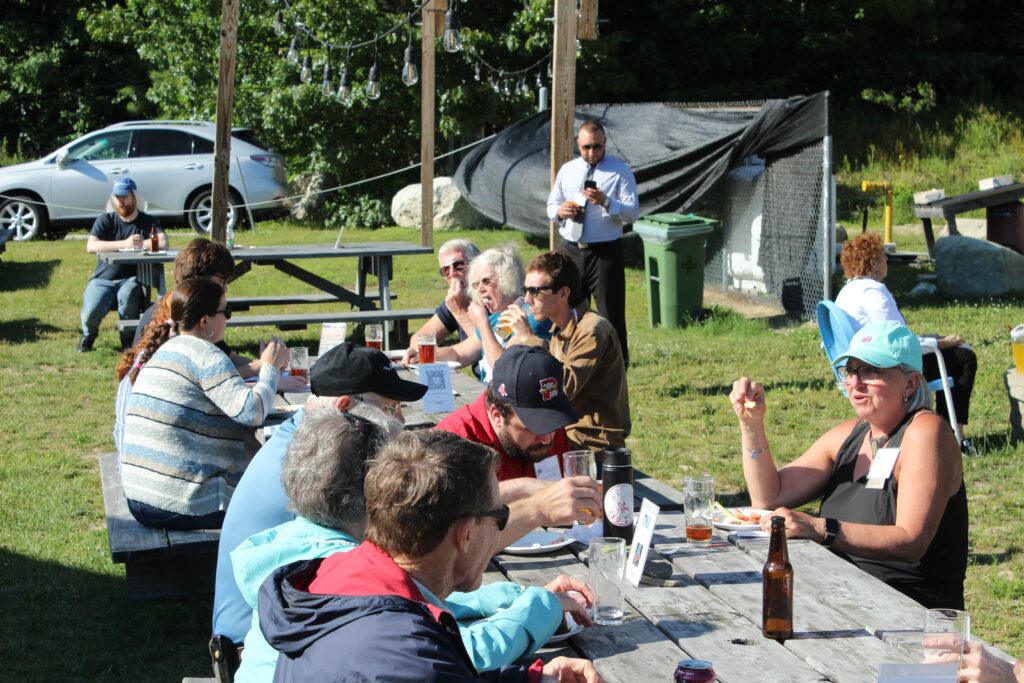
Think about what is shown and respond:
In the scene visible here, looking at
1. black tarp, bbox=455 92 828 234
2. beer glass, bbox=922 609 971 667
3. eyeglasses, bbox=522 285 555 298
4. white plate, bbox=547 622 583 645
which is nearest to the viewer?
beer glass, bbox=922 609 971 667

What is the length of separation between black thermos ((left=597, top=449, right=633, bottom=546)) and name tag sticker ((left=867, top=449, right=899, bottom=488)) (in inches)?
31.9

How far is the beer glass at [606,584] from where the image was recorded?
281cm

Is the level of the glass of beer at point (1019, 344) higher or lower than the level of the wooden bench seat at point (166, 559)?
higher

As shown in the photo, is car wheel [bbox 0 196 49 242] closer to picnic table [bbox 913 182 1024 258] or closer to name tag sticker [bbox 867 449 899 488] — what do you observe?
A: picnic table [bbox 913 182 1024 258]

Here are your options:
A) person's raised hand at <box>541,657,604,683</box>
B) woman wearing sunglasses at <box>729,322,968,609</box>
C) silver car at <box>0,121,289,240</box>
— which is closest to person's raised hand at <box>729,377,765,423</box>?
woman wearing sunglasses at <box>729,322,968,609</box>

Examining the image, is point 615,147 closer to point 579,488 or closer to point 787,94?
point 787,94

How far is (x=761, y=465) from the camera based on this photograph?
12.5 ft

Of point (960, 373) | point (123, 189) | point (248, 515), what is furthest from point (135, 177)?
point (248, 515)

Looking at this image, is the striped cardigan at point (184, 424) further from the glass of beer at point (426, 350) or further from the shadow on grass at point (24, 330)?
the shadow on grass at point (24, 330)

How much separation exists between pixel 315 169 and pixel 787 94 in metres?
9.64

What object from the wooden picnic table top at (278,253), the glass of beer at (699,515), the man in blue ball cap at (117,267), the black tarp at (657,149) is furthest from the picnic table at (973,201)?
the glass of beer at (699,515)

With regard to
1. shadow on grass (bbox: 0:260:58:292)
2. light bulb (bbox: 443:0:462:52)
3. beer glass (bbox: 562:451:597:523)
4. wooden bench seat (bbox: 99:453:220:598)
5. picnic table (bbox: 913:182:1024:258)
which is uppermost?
light bulb (bbox: 443:0:462:52)

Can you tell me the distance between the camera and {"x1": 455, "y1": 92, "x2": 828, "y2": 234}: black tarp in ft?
37.7

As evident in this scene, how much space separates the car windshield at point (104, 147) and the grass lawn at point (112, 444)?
331 centimetres
